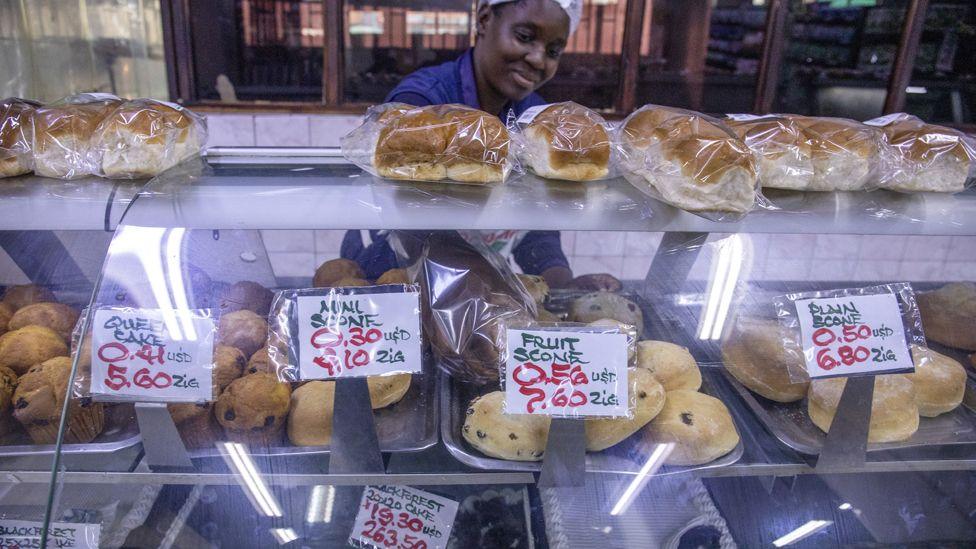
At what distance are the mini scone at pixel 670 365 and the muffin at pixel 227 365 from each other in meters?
0.87

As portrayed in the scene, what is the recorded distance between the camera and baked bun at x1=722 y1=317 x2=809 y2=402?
138 centimetres

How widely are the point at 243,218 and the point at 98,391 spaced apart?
41cm

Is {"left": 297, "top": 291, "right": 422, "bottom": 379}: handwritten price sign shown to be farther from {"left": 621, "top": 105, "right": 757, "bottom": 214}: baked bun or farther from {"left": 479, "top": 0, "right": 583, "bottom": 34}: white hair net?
{"left": 479, "top": 0, "right": 583, "bottom": 34}: white hair net

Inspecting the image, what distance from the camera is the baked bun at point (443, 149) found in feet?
4.00

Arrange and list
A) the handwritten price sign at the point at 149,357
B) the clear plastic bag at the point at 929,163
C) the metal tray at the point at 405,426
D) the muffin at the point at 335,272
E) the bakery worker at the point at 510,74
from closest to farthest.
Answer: the handwritten price sign at the point at 149,357, the metal tray at the point at 405,426, the clear plastic bag at the point at 929,163, the muffin at the point at 335,272, the bakery worker at the point at 510,74

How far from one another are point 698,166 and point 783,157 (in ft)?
0.80

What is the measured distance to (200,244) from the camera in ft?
4.06

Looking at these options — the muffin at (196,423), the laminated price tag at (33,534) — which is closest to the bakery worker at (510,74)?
the muffin at (196,423)

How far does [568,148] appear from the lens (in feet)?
4.14

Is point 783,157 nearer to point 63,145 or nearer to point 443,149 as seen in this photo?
point 443,149

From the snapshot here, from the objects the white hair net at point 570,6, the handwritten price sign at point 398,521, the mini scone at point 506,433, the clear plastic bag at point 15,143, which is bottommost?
the handwritten price sign at point 398,521

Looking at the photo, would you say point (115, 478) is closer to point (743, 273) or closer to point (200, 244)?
point (200, 244)

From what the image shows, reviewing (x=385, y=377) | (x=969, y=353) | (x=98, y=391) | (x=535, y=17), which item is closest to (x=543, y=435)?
(x=385, y=377)

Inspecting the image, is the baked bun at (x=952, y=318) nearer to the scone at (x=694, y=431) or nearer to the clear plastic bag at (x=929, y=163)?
the clear plastic bag at (x=929, y=163)
